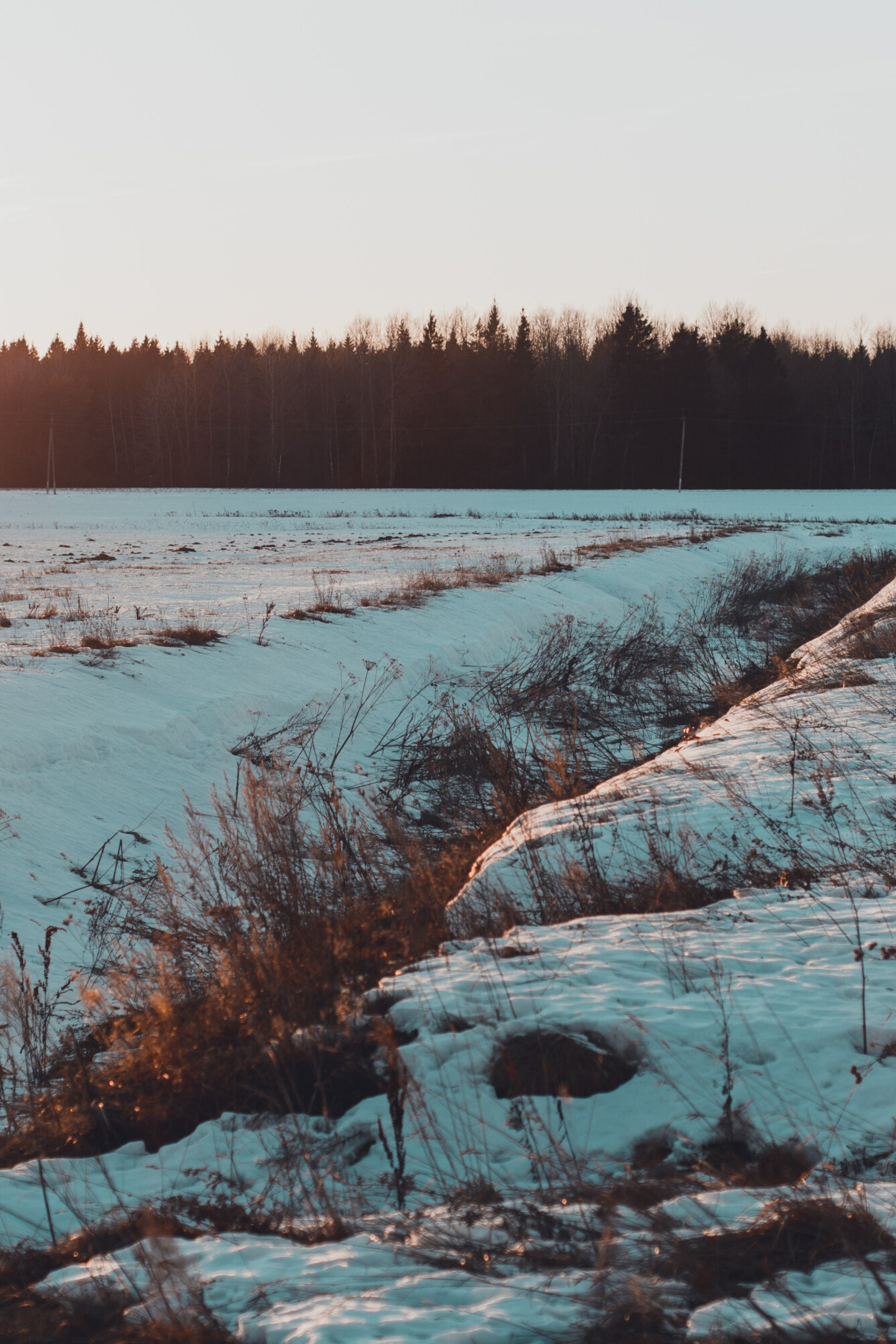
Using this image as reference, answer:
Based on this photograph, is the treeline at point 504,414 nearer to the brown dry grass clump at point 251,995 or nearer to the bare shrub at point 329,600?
the bare shrub at point 329,600

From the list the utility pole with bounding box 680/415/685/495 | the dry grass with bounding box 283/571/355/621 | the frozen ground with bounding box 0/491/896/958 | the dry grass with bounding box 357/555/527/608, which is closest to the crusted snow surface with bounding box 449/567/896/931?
the frozen ground with bounding box 0/491/896/958

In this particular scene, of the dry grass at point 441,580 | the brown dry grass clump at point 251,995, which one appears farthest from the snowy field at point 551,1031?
the dry grass at point 441,580

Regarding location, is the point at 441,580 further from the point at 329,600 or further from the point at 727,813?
the point at 727,813

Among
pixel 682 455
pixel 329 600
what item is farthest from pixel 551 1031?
pixel 682 455

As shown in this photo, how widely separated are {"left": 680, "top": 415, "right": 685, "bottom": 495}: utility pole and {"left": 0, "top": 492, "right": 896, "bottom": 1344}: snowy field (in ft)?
160

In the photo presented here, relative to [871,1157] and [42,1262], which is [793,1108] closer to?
[871,1157]

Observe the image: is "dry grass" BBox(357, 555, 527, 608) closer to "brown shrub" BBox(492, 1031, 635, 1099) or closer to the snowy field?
the snowy field

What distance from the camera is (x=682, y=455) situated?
59.8m

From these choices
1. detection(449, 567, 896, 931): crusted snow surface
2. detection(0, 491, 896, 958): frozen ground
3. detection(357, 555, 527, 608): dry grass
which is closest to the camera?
detection(449, 567, 896, 931): crusted snow surface

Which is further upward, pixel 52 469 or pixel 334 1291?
pixel 52 469

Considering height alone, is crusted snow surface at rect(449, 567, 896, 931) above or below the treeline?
below

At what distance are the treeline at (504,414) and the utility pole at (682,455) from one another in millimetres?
450

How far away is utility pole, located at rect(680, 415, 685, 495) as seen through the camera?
5853cm

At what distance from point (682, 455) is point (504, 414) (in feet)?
43.1
